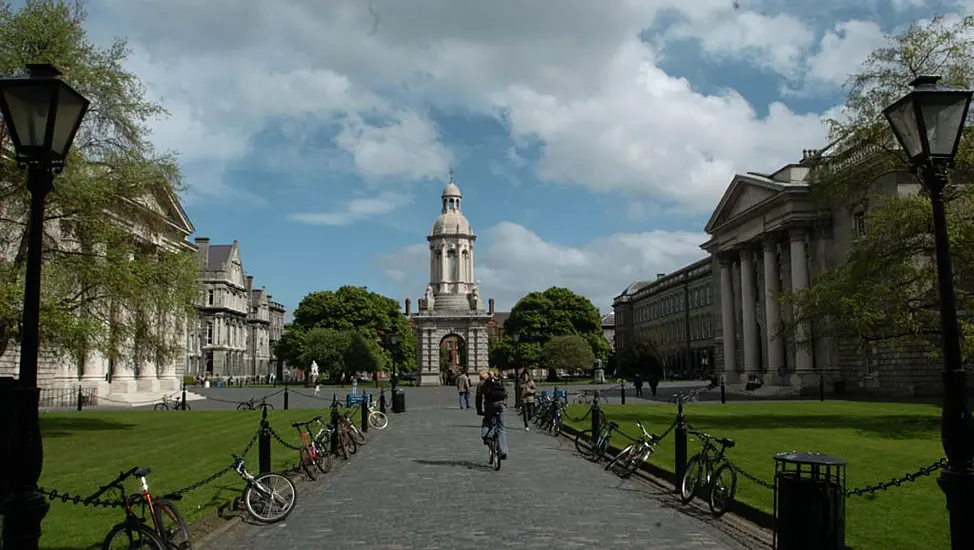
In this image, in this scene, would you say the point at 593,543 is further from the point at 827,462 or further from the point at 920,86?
the point at 920,86

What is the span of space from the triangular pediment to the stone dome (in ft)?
107

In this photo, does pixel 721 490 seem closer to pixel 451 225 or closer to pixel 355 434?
pixel 355 434

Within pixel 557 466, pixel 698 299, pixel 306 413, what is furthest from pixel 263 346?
pixel 557 466

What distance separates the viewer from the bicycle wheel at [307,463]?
15.0 meters

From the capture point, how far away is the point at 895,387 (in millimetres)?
43625

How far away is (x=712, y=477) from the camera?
11.6m

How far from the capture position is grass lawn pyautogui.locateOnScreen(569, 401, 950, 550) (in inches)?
401

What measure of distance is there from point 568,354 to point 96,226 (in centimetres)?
6910

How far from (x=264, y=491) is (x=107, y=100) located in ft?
55.8

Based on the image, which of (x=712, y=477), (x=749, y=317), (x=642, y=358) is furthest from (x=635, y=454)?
(x=642, y=358)

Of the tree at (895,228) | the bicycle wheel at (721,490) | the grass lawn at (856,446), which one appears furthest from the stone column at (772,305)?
the bicycle wheel at (721,490)

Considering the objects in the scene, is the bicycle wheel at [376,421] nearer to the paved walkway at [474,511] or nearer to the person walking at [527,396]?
the person walking at [527,396]

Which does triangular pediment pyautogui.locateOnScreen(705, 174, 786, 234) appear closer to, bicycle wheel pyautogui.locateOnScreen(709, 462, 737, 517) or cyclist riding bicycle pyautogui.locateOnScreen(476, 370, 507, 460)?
cyclist riding bicycle pyautogui.locateOnScreen(476, 370, 507, 460)

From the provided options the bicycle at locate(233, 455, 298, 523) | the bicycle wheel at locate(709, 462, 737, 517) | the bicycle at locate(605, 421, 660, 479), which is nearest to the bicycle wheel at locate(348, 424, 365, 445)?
the bicycle at locate(605, 421, 660, 479)
